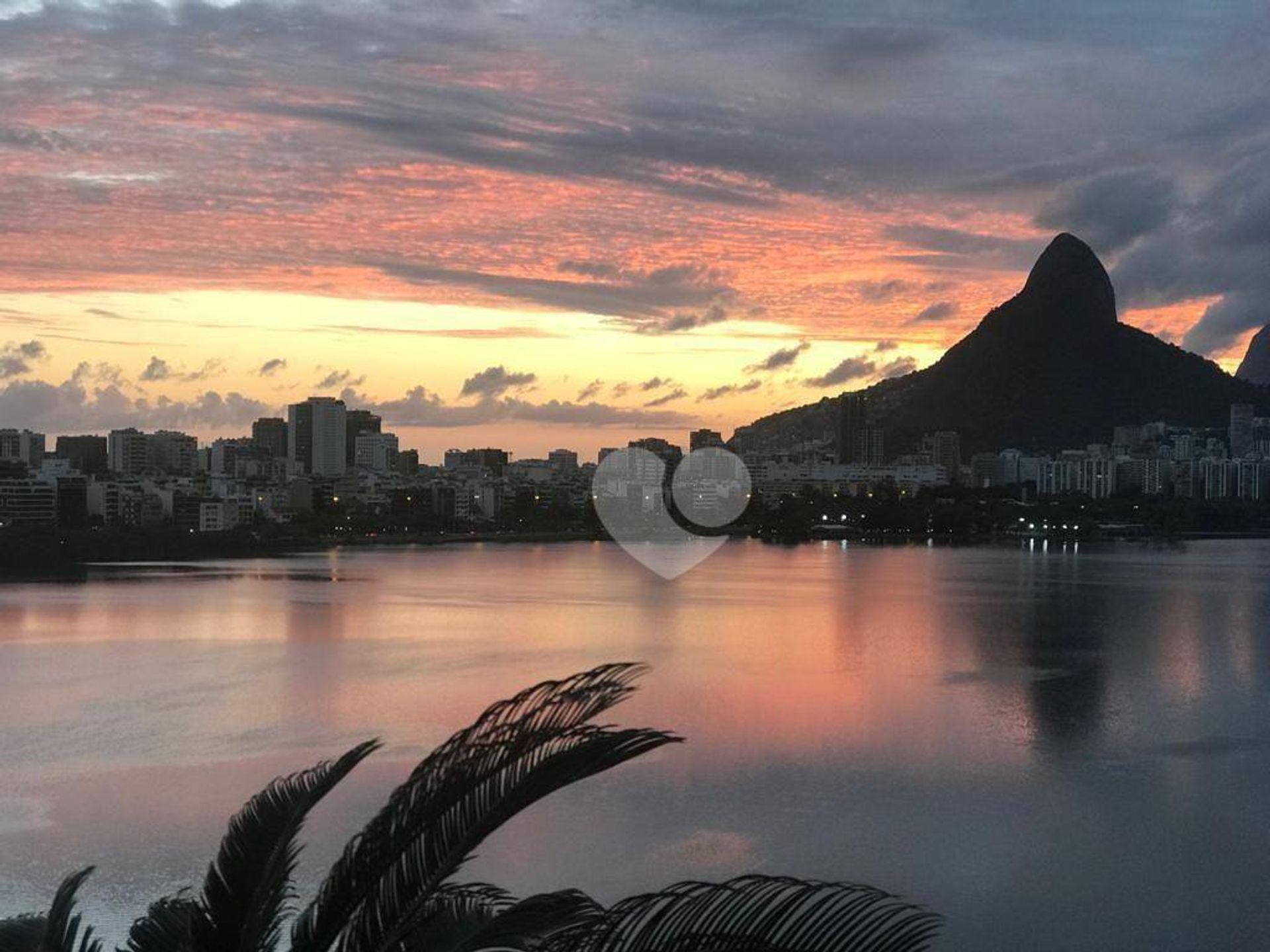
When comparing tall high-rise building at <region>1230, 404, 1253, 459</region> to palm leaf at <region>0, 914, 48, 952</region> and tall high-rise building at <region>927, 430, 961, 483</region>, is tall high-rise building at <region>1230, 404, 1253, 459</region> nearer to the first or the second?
tall high-rise building at <region>927, 430, 961, 483</region>

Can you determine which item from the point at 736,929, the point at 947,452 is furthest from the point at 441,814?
the point at 947,452

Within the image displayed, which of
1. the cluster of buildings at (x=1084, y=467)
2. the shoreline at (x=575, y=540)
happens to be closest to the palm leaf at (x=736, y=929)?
the shoreline at (x=575, y=540)

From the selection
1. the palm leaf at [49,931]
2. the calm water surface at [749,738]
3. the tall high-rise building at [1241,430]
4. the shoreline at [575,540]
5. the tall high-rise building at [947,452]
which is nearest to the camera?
the palm leaf at [49,931]

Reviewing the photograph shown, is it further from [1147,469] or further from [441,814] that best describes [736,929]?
[1147,469]

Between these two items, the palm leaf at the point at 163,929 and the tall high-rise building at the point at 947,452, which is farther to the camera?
the tall high-rise building at the point at 947,452

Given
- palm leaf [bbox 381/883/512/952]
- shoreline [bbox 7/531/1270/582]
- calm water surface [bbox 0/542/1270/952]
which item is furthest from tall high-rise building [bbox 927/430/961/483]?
palm leaf [bbox 381/883/512/952]

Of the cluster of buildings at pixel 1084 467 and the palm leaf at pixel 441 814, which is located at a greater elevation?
the cluster of buildings at pixel 1084 467

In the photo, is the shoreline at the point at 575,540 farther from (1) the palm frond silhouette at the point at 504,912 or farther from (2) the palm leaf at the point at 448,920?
(1) the palm frond silhouette at the point at 504,912

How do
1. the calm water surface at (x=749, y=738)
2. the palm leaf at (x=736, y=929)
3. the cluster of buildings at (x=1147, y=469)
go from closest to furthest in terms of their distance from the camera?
1. the palm leaf at (x=736, y=929)
2. the calm water surface at (x=749, y=738)
3. the cluster of buildings at (x=1147, y=469)
